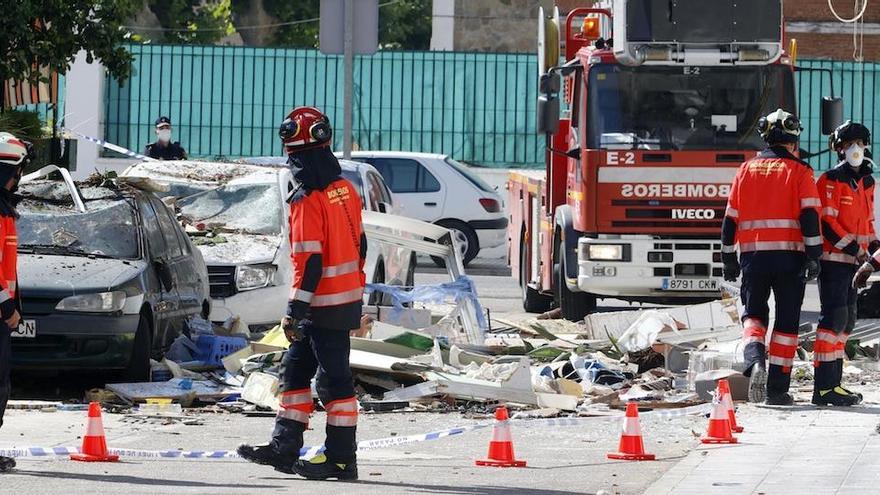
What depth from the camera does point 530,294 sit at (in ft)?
66.5

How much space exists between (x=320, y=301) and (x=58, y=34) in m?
10.2

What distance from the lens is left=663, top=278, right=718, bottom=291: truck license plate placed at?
1689 cm

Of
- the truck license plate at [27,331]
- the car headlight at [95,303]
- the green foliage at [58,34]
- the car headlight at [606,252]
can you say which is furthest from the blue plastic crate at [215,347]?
the green foliage at [58,34]

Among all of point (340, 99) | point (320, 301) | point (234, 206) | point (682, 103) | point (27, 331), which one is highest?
point (340, 99)

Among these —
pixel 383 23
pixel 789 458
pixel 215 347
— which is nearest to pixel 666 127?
pixel 215 347

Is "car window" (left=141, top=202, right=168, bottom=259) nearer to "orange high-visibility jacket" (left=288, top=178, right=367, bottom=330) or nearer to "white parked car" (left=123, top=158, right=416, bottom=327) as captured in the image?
"white parked car" (left=123, top=158, right=416, bottom=327)

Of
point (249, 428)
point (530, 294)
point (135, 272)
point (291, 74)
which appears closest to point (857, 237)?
point (249, 428)

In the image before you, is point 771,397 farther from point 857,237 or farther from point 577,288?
point 577,288

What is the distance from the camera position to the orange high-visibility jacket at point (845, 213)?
11.8 metres

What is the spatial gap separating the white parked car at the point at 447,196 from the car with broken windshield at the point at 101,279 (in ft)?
38.4

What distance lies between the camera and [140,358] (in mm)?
12430

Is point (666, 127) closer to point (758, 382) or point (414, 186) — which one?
point (758, 382)

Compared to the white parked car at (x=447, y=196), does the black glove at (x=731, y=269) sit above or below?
below

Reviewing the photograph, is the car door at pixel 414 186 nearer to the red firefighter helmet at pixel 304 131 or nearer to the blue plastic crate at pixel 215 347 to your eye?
the blue plastic crate at pixel 215 347
